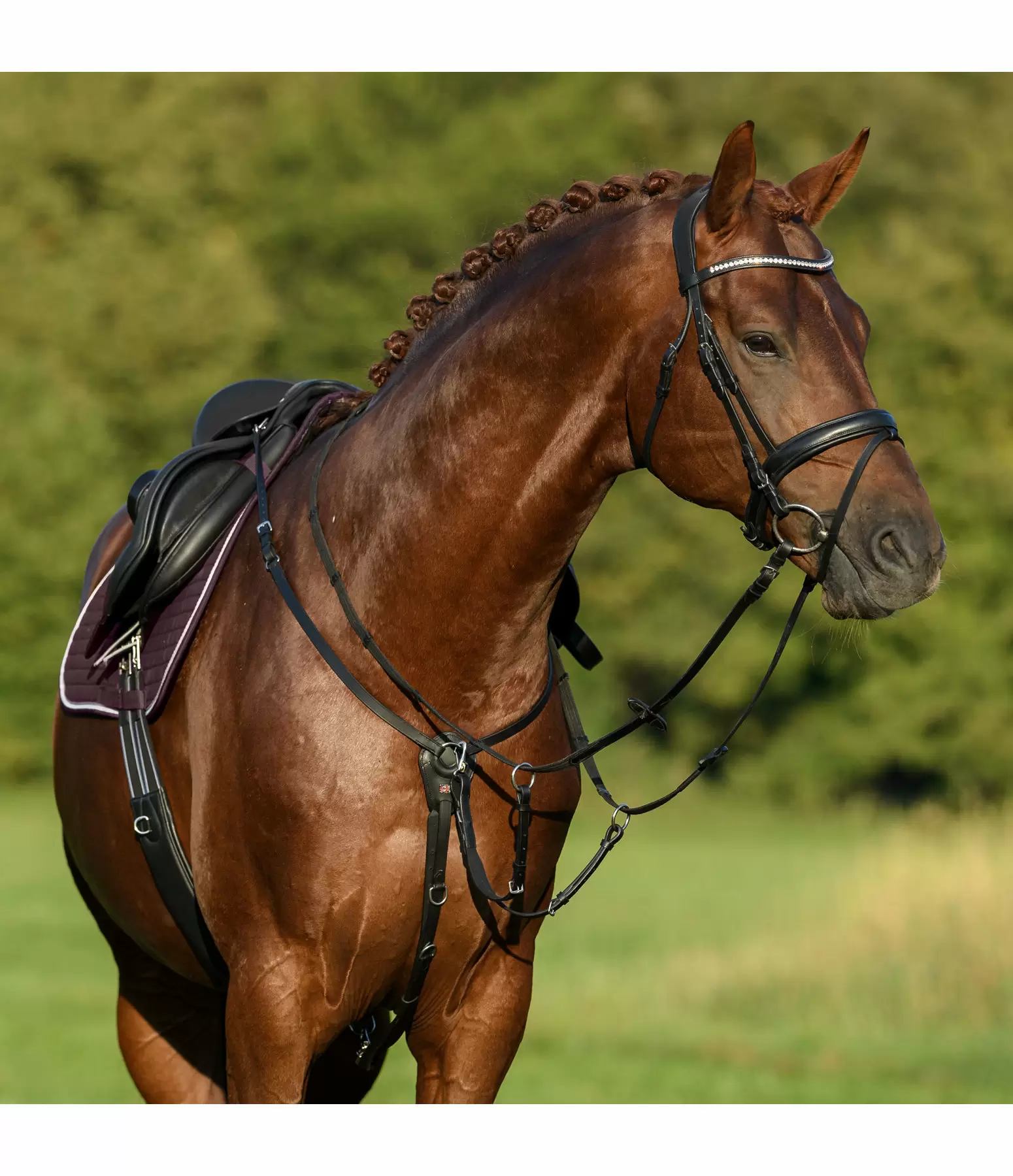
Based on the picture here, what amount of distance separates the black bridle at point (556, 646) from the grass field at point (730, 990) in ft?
21.5

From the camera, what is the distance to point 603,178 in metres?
20.7

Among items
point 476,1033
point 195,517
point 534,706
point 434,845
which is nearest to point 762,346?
point 534,706

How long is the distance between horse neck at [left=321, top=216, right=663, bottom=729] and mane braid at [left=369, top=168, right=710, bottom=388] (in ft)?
0.45

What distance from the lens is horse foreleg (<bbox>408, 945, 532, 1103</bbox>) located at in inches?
137

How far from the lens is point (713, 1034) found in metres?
11.8

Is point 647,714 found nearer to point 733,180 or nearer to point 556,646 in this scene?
point 556,646

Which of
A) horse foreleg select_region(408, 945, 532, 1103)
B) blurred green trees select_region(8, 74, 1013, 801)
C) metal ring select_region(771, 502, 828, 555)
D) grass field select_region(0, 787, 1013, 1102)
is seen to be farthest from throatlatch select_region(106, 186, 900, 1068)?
blurred green trees select_region(8, 74, 1013, 801)

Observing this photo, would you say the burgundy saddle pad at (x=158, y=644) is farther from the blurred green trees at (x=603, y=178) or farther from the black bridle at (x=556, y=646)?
the blurred green trees at (x=603, y=178)

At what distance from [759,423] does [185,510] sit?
1.62m

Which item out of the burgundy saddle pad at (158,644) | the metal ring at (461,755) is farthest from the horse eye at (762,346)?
the burgundy saddle pad at (158,644)

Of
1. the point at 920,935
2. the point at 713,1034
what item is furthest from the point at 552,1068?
the point at 920,935

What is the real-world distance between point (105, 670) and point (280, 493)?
0.77 meters

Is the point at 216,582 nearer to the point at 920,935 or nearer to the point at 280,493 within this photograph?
the point at 280,493

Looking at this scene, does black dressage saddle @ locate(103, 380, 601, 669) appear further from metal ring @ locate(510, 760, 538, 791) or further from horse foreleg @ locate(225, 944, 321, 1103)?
horse foreleg @ locate(225, 944, 321, 1103)
